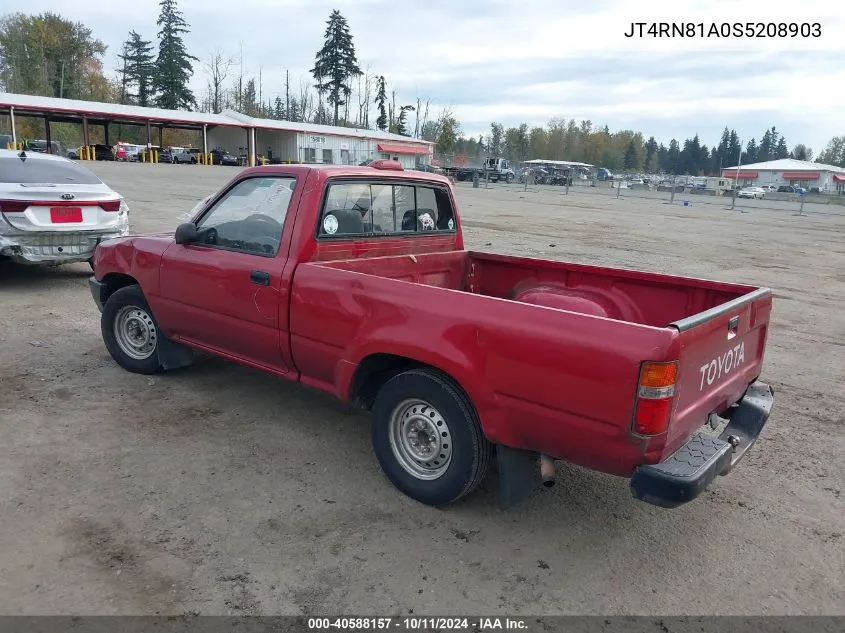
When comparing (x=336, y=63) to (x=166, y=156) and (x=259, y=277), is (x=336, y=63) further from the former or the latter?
(x=259, y=277)

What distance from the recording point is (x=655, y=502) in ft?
9.39

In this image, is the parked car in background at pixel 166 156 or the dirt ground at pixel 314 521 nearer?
the dirt ground at pixel 314 521

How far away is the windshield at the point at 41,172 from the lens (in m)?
8.01

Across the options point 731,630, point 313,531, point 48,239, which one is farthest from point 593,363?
point 48,239

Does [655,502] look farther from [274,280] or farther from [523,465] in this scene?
[274,280]

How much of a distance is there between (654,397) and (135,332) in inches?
170

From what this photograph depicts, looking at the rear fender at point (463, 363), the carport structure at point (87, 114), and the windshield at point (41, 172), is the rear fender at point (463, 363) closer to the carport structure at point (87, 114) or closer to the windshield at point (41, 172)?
the windshield at point (41, 172)

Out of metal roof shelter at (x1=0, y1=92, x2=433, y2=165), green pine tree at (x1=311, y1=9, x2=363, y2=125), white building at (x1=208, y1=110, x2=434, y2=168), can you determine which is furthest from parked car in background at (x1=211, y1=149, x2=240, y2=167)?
green pine tree at (x1=311, y1=9, x2=363, y2=125)

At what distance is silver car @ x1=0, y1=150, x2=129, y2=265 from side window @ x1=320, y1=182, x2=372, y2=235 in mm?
4973

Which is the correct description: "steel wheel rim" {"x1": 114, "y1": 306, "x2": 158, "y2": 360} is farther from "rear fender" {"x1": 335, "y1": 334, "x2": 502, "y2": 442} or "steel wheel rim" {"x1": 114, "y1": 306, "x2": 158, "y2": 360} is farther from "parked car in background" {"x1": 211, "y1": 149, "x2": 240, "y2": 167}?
"parked car in background" {"x1": 211, "y1": 149, "x2": 240, "y2": 167}

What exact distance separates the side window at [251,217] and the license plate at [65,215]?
425cm

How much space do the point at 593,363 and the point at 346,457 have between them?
198 centimetres

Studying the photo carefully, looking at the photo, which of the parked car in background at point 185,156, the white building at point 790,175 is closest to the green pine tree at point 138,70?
the parked car in background at point 185,156

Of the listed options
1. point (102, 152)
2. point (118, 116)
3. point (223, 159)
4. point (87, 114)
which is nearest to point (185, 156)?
point (223, 159)
